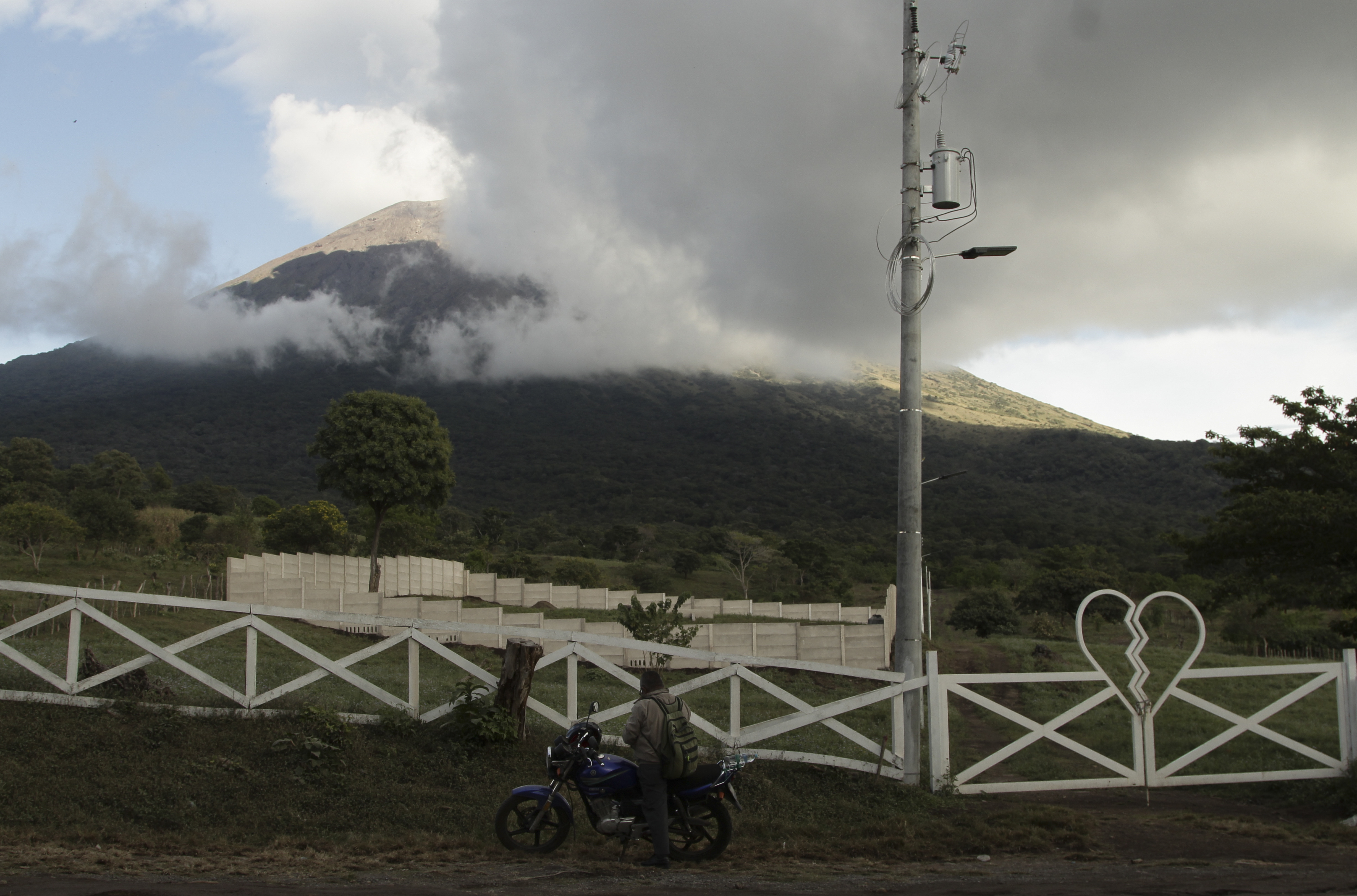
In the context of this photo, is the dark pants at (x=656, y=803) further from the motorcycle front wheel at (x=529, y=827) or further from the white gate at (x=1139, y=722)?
the white gate at (x=1139, y=722)

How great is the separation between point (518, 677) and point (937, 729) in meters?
4.00

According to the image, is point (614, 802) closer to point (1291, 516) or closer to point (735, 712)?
point (735, 712)

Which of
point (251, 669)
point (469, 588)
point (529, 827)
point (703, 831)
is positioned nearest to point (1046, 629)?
point (469, 588)

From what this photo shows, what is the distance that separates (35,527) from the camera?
28984 millimetres

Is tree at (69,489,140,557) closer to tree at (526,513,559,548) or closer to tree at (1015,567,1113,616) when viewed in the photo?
tree at (526,513,559,548)

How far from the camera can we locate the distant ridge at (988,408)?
153500 millimetres

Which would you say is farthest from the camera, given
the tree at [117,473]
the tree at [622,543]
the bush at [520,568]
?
the tree at [622,543]

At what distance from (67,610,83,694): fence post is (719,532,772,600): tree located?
136 ft

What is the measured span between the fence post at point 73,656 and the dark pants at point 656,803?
5935mm

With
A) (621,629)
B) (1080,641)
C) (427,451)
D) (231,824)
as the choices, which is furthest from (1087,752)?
(427,451)

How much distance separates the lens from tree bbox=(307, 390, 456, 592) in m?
30.4

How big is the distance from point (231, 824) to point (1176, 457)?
123 meters

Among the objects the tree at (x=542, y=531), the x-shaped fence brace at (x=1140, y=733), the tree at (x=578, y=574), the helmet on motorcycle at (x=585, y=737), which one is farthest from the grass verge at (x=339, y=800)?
the tree at (x=542, y=531)

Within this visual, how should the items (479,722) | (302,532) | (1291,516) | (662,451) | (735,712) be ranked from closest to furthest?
(479,722), (735,712), (1291,516), (302,532), (662,451)
